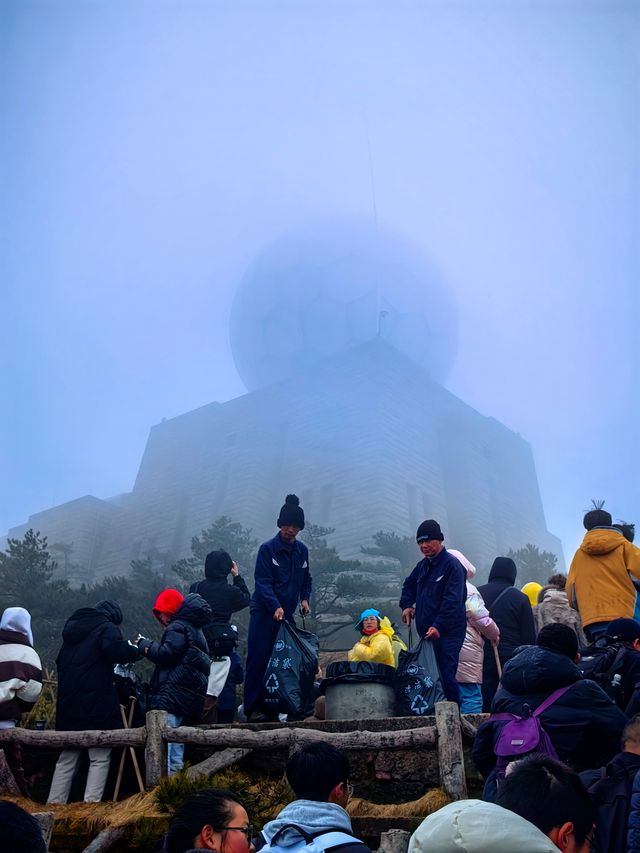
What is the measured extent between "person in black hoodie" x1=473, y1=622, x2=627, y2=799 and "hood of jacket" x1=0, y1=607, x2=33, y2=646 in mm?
4229

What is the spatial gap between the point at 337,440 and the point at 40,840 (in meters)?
49.8

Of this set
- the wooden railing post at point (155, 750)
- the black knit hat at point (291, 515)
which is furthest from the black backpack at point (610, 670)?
the black knit hat at point (291, 515)

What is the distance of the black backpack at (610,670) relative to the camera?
201 inches

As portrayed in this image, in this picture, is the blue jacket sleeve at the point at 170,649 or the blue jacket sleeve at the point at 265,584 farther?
the blue jacket sleeve at the point at 265,584

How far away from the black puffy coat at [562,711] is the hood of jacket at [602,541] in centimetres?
267

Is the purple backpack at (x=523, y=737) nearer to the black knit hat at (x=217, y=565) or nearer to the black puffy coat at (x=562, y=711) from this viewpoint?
the black puffy coat at (x=562, y=711)

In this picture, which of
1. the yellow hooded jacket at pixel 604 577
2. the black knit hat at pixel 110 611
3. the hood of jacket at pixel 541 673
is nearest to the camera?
the hood of jacket at pixel 541 673

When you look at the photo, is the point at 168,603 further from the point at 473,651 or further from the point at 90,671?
the point at 473,651

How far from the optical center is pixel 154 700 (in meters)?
6.53

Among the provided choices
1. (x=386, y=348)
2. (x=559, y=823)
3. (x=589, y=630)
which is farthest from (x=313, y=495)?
(x=559, y=823)

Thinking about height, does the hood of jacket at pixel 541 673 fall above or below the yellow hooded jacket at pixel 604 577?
below

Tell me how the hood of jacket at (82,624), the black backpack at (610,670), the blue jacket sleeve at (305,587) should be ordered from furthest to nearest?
the blue jacket sleeve at (305,587) → the hood of jacket at (82,624) → the black backpack at (610,670)

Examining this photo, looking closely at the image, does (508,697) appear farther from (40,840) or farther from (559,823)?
(40,840)

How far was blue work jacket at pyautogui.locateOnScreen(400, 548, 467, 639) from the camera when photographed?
6.68 m
